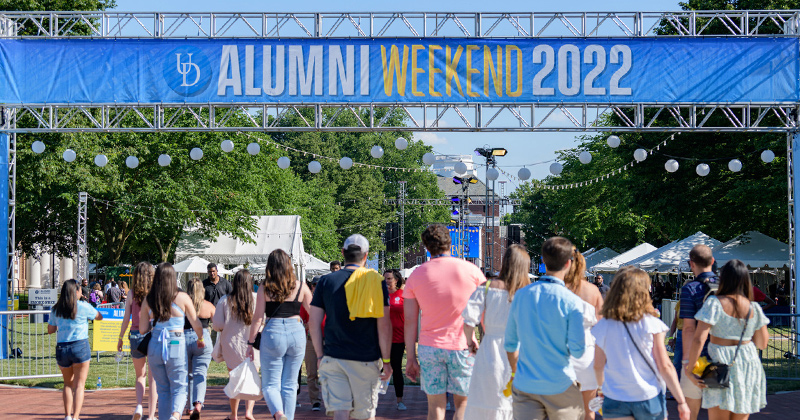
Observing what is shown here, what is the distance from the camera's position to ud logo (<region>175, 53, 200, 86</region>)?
15.2 m

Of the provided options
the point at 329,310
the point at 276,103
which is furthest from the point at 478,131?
the point at 329,310

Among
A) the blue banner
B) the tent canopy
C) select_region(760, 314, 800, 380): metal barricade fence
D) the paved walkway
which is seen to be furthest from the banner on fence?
the tent canopy

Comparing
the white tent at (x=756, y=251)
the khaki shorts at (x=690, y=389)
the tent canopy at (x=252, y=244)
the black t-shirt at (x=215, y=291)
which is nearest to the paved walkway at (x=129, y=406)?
the black t-shirt at (x=215, y=291)

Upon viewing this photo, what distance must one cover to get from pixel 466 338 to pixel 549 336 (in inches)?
55.3

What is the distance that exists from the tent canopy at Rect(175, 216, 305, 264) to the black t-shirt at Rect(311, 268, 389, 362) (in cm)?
3058

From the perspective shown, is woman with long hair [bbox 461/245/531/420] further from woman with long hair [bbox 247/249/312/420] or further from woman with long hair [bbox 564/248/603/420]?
woman with long hair [bbox 247/249/312/420]

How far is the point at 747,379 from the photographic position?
5.93 meters

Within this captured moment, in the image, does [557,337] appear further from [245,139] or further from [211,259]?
[245,139]

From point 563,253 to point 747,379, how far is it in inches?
81.8

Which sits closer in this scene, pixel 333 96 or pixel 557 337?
pixel 557 337

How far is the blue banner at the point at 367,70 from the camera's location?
49.4ft

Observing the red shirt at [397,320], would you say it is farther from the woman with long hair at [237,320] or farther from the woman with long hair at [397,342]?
the woman with long hair at [237,320]

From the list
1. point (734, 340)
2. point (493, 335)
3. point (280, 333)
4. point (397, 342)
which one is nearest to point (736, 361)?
point (734, 340)

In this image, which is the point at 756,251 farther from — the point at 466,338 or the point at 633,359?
the point at 633,359
